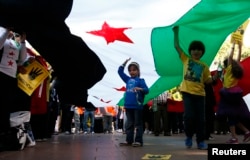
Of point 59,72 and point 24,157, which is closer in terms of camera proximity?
point 24,157

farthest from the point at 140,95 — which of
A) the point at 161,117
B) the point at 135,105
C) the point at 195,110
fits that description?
the point at 161,117

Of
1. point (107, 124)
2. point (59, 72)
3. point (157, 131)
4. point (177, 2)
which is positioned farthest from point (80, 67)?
point (107, 124)

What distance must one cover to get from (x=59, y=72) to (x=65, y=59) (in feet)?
1.22

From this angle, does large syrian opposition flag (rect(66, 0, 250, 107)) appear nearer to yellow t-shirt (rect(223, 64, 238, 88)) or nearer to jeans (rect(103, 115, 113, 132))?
yellow t-shirt (rect(223, 64, 238, 88))

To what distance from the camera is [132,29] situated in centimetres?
938

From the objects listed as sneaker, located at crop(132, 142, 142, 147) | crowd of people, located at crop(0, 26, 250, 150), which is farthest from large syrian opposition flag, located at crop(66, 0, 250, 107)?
sneaker, located at crop(132, 142, 142, 147)

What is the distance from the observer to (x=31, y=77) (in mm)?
7773

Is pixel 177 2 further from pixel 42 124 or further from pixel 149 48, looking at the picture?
pixel 42 124

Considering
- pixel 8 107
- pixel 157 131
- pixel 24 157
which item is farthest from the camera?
pixel 157 131

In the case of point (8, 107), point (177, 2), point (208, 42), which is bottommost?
point (8, 107)

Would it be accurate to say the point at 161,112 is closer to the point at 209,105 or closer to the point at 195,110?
the point at 209,105

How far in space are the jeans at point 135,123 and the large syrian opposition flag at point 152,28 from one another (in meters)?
1.56

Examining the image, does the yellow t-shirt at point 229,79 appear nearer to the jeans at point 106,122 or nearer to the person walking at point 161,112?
the person walking at point 161,112

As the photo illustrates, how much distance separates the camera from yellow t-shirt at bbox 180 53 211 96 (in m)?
7.54
